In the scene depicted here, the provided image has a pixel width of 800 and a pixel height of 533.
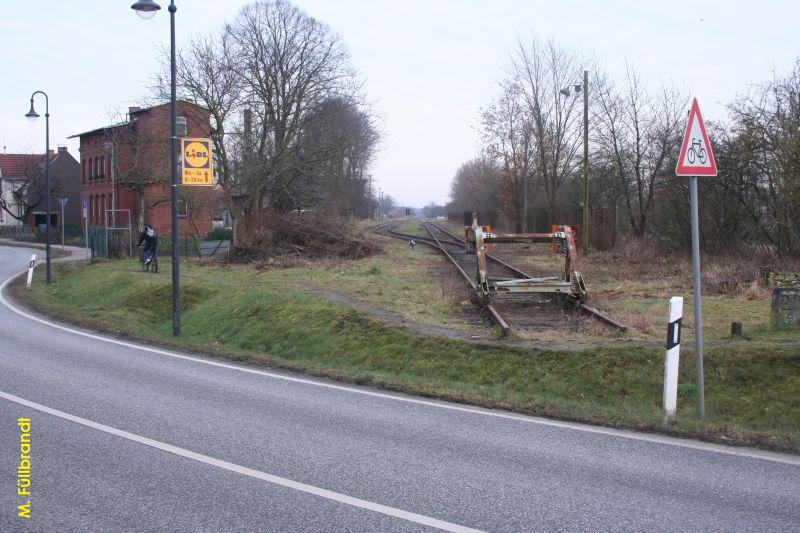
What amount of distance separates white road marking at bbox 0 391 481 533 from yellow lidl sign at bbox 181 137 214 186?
27.1ft

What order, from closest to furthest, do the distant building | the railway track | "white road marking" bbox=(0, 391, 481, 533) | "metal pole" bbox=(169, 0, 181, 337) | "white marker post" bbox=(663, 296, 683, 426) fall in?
"white road marking" bbox=(0, 391, 481, 533) → "white marker post" bbox=(663, 296, 683, 426) → the railway track → "metal pole" bbox=(169, 0, 181, 337) → the distant building

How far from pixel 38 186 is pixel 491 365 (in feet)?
214

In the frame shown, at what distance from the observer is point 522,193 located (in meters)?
45.5

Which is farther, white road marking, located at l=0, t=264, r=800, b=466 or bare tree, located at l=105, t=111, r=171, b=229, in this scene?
bare tree, located at l=105, t=111, r=171, b=229

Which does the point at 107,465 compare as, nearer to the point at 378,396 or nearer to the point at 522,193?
the point at 378,396

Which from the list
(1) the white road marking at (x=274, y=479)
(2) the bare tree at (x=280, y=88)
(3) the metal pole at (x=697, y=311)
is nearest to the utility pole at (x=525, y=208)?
(2) the bare tree at (x=280, y=88)

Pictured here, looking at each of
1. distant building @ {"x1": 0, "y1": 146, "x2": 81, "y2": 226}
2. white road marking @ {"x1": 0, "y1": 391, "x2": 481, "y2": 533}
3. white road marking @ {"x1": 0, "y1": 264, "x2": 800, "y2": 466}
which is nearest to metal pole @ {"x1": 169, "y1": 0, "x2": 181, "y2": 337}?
white road marking @ {"x1": 0, "y1": 264, "x2": 800, "y2": 466}

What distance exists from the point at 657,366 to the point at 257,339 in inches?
323

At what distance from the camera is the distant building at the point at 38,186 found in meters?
66.6

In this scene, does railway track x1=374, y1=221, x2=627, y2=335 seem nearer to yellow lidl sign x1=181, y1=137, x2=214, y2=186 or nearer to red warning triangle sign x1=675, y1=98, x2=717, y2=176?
red warning triangle sign x1=675, y1=98, x2=717, y2=176

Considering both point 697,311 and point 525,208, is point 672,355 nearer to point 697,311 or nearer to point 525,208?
point 697,311

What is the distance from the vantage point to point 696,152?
7.44 m

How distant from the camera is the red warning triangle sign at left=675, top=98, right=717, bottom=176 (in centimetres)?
738

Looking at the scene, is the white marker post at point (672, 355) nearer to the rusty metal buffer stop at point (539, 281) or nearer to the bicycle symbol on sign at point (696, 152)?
the bicycle symbol on sign at point (696, 152)
